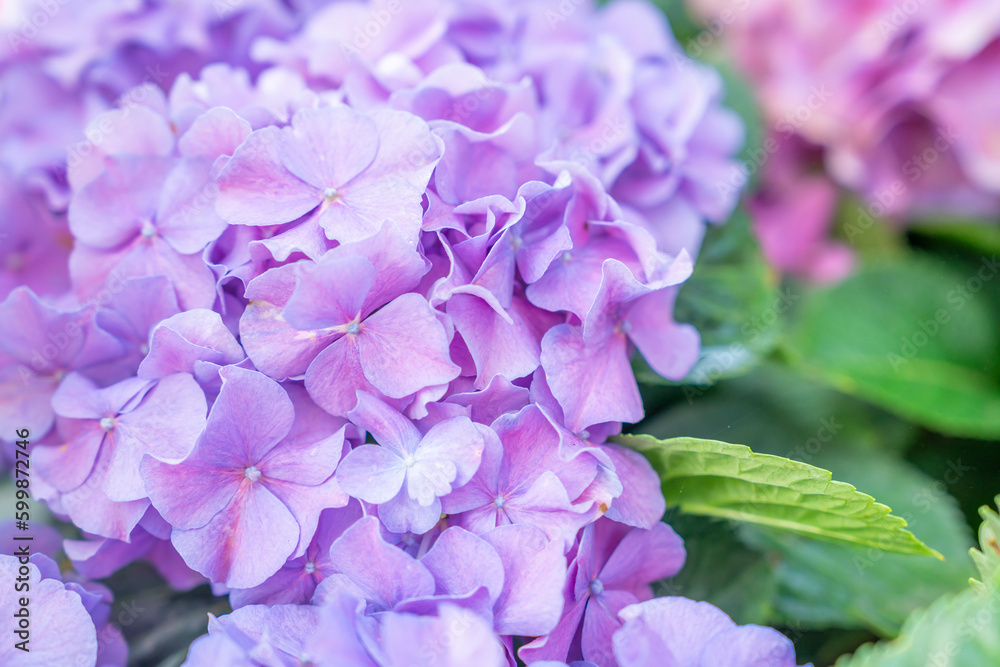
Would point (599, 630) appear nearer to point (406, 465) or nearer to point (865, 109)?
point (406, 465)

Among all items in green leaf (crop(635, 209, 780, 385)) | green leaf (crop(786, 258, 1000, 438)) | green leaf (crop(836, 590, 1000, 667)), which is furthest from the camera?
green leaf (crop(786, 258, 1000, 438))

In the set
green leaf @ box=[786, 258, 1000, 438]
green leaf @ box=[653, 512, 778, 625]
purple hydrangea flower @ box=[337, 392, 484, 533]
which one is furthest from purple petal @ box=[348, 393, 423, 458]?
green leaf @ box=[786, 258, 1000, 438]

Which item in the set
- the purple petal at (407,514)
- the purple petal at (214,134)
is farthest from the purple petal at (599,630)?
the purple petal at (214,134)

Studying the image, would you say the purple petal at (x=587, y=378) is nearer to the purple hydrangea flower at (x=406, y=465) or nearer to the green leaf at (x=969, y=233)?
the purple hydrangea flower at (x=406, y=465)

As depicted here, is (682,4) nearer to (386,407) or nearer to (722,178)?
(722,178)

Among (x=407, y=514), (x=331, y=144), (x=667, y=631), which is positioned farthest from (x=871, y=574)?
(x=331, y=144)

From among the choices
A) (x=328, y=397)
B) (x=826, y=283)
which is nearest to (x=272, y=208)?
(x=328, y=397)

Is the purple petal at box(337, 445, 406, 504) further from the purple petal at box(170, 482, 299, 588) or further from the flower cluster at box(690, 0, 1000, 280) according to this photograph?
the flower cluster at box(690, 0, 1000, 280)
